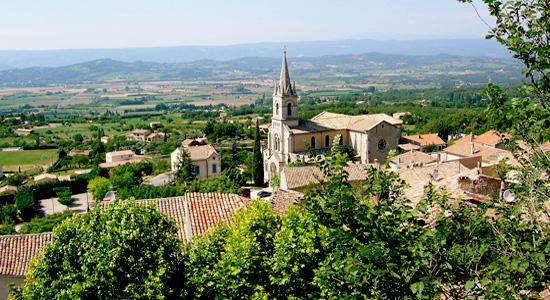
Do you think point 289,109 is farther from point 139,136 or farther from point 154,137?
point 139,136

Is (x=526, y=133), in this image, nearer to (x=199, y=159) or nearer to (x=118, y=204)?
(x=118, y=204)

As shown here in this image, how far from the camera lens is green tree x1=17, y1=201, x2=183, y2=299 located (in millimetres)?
8164

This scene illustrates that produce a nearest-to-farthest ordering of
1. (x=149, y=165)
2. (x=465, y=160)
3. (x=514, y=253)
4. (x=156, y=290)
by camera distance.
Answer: (x=514, y=253) < (x=156, y=290) < (x=465, y=160) < (x=149, y=165)

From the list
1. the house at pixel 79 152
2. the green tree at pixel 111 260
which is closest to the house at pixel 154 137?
the house at pixel 79 152

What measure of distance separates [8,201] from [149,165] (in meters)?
14.0

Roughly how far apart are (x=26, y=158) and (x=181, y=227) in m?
64.6

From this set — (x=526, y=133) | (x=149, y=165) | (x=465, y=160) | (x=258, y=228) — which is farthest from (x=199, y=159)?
(x=526, y=133)

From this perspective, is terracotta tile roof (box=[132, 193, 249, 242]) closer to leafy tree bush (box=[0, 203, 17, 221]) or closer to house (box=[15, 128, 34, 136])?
leafy tree bush (box=[0, 203, 17, 221])

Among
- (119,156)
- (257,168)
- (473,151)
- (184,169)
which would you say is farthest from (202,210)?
(119,156)

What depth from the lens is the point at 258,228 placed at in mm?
9922

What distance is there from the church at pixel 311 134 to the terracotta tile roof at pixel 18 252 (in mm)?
29868

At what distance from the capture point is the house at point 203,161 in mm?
45188

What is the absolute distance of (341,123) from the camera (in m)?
48.0

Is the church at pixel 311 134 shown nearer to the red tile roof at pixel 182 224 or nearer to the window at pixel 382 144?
the window at pixel 382 144
